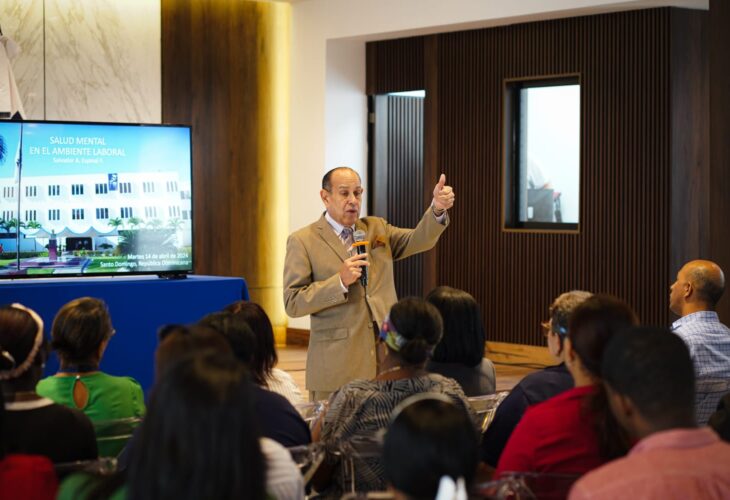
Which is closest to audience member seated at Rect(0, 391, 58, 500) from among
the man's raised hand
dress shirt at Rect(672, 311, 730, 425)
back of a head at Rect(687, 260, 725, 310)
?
the man's raised hand

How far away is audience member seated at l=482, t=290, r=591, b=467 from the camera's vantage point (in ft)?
10.1

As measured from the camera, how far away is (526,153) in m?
9.01

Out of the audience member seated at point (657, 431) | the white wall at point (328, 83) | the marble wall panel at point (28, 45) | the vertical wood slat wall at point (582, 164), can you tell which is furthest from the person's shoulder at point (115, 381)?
the white wall at point (328, 83)

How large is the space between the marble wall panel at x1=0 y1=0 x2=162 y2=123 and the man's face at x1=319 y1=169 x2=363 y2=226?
481 cm

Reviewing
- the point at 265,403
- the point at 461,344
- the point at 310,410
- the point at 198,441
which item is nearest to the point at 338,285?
the point at 461,344

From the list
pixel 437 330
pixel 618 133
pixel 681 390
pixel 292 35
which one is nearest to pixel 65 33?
pixel 292 35

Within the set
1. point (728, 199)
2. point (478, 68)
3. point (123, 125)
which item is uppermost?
point (478, 68)

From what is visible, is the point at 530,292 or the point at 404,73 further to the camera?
the point at 404,73

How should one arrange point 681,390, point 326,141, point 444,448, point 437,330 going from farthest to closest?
point 326,141 → point 437,330 → point 681,390 → point 444,448

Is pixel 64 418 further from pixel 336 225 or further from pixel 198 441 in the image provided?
pixel 336 225

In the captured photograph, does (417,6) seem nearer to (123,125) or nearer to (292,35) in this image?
(292,35)

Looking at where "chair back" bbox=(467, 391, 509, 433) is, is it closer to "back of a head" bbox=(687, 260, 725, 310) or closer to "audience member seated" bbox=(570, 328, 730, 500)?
"audience member seated" bbox=(570, 328, 730, 500)

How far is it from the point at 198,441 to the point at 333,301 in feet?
9.01

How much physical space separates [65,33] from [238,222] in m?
2.32
